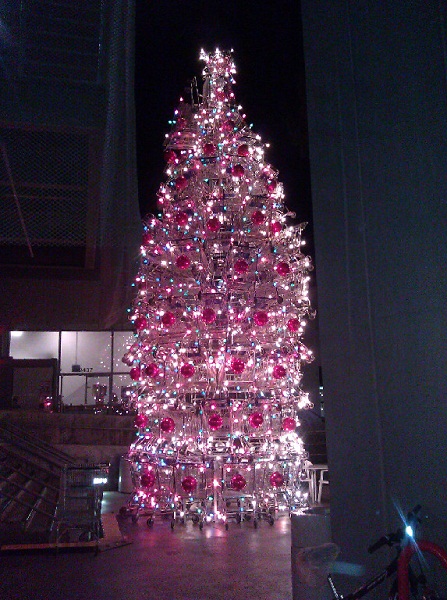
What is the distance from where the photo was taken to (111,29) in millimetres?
4062

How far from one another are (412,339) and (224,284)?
4866mm

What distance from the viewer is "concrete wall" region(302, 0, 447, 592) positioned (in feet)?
11.7

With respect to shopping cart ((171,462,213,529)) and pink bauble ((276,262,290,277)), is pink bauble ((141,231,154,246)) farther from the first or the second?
shopping cart ((171,462,213,529))

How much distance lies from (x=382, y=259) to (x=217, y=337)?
459cm

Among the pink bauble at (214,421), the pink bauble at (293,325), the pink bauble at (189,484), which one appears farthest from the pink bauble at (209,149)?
the pink bauble at (189,484)

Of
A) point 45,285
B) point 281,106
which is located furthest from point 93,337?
point 281,106

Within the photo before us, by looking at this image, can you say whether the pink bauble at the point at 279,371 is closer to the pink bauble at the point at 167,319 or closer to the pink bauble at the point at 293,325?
the pink bauble at the point at 293,325

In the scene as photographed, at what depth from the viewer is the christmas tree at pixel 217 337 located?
25.9 ft

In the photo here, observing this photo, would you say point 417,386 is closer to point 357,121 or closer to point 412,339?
point 412,339

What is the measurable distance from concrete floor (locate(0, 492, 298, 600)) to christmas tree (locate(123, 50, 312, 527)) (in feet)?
3.41

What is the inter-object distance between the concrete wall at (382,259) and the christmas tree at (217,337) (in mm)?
3692

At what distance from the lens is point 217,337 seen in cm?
822

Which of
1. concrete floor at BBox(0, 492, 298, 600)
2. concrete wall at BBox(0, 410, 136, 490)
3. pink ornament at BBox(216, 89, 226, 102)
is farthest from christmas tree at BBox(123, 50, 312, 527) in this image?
concrete wall at BBox(0, 410, 136, 490)

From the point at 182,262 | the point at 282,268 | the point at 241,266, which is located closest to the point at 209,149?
the point at 182,262
